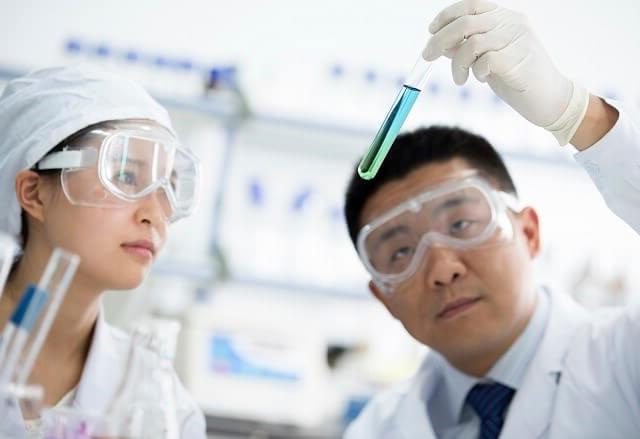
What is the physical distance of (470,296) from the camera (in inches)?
62.7

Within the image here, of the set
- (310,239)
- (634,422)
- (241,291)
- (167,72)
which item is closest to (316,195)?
(310,239)

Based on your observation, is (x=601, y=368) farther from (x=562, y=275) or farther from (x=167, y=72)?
(x=167, y=72)

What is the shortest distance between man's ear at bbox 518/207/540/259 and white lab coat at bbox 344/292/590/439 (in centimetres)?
14

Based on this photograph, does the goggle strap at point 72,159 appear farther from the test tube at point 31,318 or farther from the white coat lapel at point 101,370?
the test tube at point 31,318

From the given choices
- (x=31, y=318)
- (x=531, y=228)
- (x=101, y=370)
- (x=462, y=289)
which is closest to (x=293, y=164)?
(x=531, y=228)

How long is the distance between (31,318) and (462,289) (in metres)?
1.02

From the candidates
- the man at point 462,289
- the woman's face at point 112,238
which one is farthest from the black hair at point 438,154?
the woman's face at point 112,238

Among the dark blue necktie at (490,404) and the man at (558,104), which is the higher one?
the man at (558,104)

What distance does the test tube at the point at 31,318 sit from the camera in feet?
2.61

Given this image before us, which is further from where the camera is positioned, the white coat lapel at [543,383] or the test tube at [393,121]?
the white coat lapel at [543,383]

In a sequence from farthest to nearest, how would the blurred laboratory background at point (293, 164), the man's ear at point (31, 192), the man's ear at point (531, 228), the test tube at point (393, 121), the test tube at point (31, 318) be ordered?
the blurred laboratory background at point (293, 164) → the man's ear at point (531, 228) → the man's ear at point (31, 192) → the test tube at point (393, 121) → the test tube at point (31, 318)

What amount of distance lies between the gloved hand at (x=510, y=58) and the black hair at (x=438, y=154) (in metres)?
0.38

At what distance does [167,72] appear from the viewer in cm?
302

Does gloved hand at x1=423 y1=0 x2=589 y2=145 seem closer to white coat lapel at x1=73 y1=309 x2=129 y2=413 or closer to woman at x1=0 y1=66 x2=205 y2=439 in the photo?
woman at x1=0 y1=66 x2=205 y2=439
